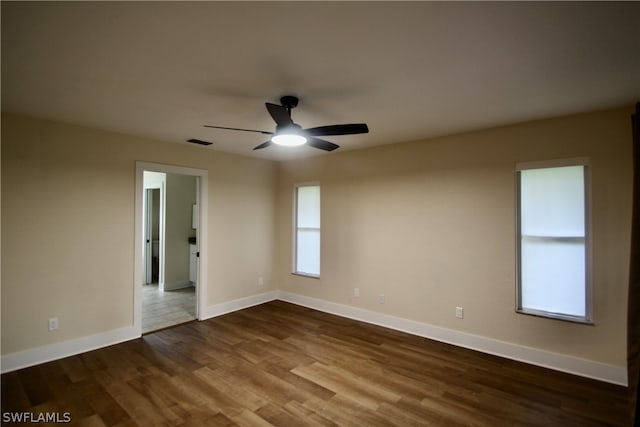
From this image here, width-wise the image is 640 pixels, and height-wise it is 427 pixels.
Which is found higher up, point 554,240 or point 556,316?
point 554,240

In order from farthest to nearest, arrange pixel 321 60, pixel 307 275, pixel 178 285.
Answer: pixel 178 285 < pixel 307 275 < pixel 321 60

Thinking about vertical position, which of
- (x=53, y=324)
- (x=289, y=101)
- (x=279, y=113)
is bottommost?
(x=53, y=324)

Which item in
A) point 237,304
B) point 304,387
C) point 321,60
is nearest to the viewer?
point 321,60

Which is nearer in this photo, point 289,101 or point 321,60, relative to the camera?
point 321,60

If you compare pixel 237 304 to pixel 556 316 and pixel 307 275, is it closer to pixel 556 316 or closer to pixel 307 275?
pixel 307 275

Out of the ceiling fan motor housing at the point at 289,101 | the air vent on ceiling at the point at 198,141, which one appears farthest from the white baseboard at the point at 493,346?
the ceiling fan motor housing at the point at 289,101

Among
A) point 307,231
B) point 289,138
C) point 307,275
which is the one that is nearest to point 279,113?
point 289,138

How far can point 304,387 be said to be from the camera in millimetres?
2779

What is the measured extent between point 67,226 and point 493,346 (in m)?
4.92

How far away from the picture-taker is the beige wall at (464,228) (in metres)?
2.86

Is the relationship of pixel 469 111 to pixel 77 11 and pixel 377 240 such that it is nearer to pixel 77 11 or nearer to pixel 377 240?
pixel 377 240

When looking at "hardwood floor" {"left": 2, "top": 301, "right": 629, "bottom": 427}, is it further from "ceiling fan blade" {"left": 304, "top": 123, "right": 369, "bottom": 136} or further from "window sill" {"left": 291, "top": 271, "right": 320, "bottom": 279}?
"ceiling fan blade" {"left": 304, "top": 123, "right": 369, "bottom": 136}

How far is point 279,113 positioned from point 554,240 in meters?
3.02

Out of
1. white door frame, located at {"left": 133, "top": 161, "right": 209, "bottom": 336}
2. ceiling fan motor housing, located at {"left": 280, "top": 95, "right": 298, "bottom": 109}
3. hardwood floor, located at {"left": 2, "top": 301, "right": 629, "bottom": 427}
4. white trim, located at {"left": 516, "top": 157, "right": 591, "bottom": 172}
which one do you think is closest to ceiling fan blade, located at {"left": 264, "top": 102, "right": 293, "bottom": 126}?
ceiling fan motor housing, located at {"left": 280, "top": 95, "right": 298, "bottom": 109}
